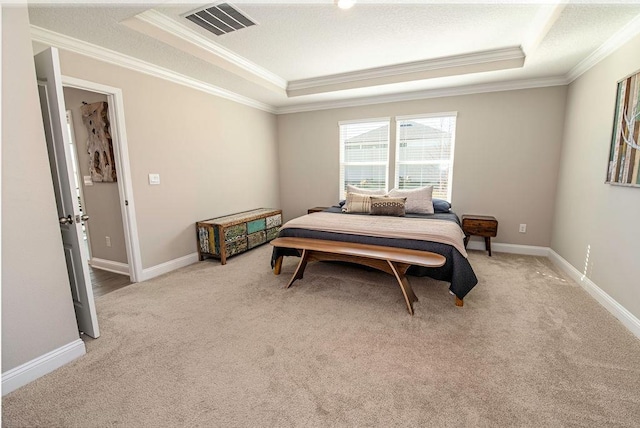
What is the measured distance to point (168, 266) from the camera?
3471mm

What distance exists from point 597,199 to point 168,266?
15.6ft

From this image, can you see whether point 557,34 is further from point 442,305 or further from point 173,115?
point 173,115

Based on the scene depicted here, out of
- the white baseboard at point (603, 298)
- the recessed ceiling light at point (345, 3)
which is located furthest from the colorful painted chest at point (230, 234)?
the white baseboard at point (603, 298)

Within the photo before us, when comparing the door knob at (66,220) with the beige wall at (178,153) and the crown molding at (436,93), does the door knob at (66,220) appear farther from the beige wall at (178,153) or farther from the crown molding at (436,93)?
the crown molding at (436,93)

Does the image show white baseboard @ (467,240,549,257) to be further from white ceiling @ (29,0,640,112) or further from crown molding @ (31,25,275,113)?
crown molding @ (31,25,275,113)

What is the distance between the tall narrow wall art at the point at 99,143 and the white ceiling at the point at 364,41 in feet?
2.54

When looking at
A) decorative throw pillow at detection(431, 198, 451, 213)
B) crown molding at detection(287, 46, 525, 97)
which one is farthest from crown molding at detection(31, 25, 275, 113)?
decorative throw pillow at detection(431, 198, 451, 213)

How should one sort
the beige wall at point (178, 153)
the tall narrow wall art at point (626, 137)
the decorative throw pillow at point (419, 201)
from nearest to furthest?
the tall narrow wall art at point (626, 137), the beige wall at point (178, 153), the decorative throw pillow at point (419, 201)

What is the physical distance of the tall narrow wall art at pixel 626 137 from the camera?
7.22 ft

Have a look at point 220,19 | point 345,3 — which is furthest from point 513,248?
point 220,19

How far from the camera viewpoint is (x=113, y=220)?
3410 mm

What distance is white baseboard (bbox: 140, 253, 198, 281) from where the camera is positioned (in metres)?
3.23

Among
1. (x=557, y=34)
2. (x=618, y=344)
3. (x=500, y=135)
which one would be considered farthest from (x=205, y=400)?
(x=500, y=135)

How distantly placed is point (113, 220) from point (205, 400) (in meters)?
2.85
